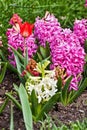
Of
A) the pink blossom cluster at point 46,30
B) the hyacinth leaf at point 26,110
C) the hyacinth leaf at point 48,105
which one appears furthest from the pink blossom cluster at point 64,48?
the hyacinth leaf at point 26,110

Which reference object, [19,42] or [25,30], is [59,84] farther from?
[19,42]

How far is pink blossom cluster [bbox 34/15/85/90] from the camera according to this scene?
168 inches

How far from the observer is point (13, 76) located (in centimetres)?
480

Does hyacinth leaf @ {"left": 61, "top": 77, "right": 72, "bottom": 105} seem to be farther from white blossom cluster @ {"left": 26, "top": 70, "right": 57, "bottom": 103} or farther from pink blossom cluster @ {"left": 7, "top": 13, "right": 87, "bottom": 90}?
white blossom cluster @ {"left": 26, "top": 70, "right": 57, "bottom": 103}

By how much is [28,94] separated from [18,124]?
25 centimetres

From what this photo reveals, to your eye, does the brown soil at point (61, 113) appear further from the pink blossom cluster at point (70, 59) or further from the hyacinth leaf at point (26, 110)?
the hyacinth leaf at point (26, 110)

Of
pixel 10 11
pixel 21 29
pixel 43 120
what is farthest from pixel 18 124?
pixel 10 11

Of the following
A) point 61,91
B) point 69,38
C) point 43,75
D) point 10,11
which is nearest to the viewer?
point 43,75

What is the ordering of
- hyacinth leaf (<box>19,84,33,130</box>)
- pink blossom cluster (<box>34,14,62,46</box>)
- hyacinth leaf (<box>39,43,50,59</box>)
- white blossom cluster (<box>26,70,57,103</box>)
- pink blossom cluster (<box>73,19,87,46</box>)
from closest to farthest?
hyacinth leaf (<box>19,84,33,130</box>)
white blossom cluster (<box>26,70,57,103</box>)
hyacinth leaf (<box>39,43,50,59</box>)
pink blossom cluster (<box>34,14,62,46</box>)
pink blossom cluster (<box>73,19,87,46</box>)

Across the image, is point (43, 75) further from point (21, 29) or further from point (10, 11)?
point (10, 11)

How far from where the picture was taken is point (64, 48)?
14.0 ft

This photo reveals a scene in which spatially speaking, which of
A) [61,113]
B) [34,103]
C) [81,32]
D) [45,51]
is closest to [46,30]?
[45,51]

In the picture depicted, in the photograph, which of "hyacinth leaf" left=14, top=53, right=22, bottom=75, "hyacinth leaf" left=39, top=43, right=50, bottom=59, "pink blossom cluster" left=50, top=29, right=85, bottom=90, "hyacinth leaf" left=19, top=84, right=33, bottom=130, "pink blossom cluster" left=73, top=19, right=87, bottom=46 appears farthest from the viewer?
"pink blossom cluster" left=73, top=19, right=87, bottom=46

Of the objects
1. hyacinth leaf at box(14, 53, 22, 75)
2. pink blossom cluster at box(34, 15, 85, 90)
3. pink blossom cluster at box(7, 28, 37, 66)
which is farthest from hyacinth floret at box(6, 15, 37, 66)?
hyacinth leaf at box(14, 53, 22, 75)
